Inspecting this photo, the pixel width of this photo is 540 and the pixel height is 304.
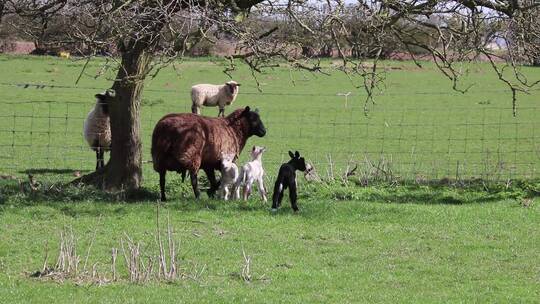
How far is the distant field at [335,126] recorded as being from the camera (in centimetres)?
1936

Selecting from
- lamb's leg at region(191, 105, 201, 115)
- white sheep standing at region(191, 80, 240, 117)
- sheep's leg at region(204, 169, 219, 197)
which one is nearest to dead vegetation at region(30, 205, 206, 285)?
sheep's leg at region(204, 169, 219, 197)

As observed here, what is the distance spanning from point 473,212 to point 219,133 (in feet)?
13.4

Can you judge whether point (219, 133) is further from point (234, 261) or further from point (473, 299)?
point (473, 299)

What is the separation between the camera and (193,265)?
31.7 feet

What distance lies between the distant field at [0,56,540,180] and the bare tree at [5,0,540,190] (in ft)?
2.77

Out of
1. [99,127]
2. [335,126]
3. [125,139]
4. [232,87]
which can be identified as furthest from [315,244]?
[232,87]

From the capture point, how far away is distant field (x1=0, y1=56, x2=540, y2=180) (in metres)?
19.4

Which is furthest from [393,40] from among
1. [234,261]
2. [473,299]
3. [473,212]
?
[473,299]

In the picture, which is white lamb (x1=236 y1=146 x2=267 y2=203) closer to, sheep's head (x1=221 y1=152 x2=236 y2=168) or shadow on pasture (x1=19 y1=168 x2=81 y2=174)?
sheep's head (x1=221 y1=152 x2=236 y2=168)

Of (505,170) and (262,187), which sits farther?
(505,170)

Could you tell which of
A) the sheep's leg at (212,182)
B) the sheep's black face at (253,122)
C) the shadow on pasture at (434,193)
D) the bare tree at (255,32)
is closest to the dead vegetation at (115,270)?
the bare tree at (255,32)

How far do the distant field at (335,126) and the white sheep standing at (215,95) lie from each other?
0.45 meters

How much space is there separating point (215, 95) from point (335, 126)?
5520 millimetres

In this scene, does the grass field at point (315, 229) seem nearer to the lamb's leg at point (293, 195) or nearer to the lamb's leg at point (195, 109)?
the lamb's leg at point (293, 195)
